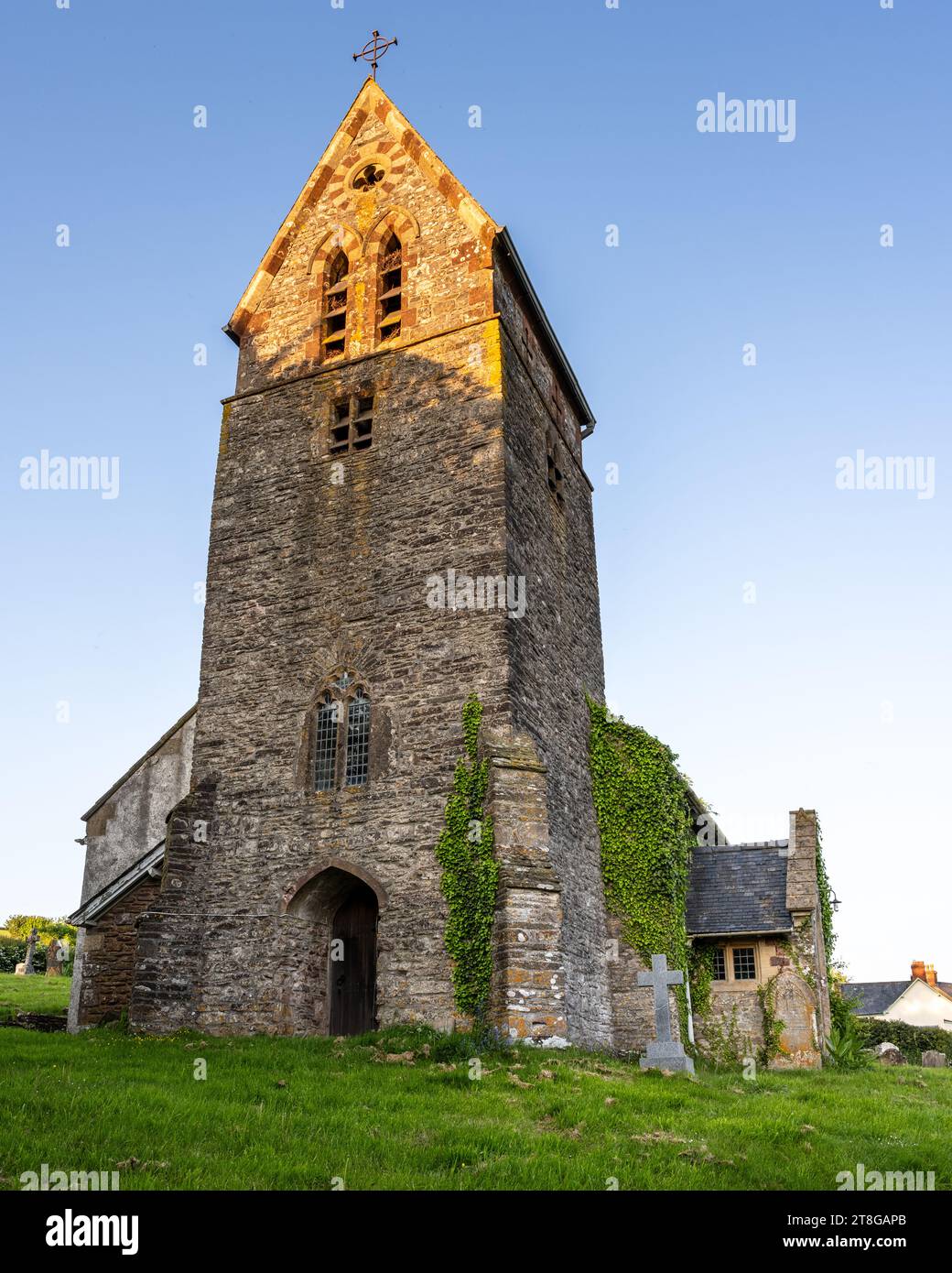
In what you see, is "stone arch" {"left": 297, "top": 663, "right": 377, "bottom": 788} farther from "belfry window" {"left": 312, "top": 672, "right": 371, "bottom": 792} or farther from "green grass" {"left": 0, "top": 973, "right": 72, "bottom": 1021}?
"green grass" {"left": 0, "top": 973, "right": 72, "bottom": 1021}

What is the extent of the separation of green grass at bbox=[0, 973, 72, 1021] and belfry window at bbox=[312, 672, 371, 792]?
9073 mm

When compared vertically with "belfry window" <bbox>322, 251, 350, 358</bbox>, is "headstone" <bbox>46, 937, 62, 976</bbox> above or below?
below

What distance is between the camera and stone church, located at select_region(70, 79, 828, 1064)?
17.7 meters

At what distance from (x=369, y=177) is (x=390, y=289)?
3.28 m

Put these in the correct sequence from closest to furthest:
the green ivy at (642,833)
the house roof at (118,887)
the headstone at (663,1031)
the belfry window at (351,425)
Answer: the headstone at (663,1031), the house roof at (118,887), the green ivy at (642,833), the belfry window at (351,425)

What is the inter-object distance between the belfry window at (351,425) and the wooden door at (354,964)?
8689 mm

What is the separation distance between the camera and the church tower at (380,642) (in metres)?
17.5

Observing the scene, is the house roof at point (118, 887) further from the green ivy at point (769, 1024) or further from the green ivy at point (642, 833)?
the green ivy at point (769, 1024)

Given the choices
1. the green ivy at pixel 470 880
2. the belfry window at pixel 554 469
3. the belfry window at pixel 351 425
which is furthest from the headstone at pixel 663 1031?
the belfry window at pixel 351 425

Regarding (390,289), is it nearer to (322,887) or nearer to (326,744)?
(326,744)

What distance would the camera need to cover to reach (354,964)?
18.8 m

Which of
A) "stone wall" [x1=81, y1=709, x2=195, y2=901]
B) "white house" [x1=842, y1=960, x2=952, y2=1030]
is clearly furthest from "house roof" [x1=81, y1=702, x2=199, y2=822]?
"white house" [x1=842, y1=960, x2=952, y2=1030]

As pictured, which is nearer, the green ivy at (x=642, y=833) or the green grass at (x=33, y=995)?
the green ivy at (x=642, y=833)
